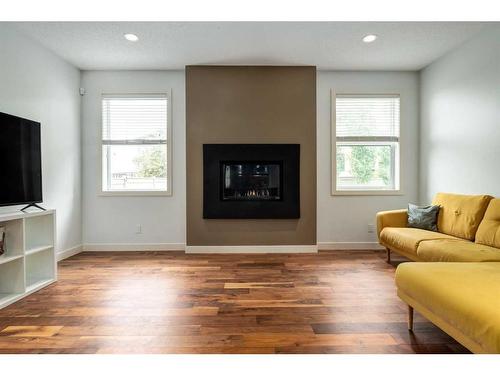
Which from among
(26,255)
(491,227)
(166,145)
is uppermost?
(166,145)

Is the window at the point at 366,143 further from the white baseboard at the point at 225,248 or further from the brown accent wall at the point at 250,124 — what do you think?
the white baseboard at the point at 225,248

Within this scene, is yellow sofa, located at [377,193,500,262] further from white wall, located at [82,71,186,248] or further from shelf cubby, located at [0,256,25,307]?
shelf cubby, located at [0,256,25,307]

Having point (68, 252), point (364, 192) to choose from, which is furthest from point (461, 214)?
point (68, 252)

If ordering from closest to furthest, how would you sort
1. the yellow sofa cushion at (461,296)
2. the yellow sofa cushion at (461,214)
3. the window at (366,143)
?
the yellow sofa cushion at (461,296) → the yellow sofa cushion at (461,214) → the window at (366,143)

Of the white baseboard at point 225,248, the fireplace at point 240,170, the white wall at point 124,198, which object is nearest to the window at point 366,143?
the fireplace at point 240,170

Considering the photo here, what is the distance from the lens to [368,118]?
441 cm

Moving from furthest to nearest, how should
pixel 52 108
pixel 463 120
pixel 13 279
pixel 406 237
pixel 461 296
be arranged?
pixel 52 108 → pixel 463 120 → pixel 406 237 → pixel 13 279 → pixel 461 296

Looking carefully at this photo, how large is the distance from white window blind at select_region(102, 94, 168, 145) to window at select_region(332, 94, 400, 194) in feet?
8.38

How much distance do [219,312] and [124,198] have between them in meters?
2.75

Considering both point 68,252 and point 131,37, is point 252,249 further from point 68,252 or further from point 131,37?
point 131,37

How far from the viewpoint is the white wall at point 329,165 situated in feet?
14.3

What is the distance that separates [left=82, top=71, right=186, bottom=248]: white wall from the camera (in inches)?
169

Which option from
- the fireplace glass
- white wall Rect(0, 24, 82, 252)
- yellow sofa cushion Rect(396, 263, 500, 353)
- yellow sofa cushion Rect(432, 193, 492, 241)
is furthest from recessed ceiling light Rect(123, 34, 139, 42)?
yellow sofa cushion Rect(432, 193, 492, 241)

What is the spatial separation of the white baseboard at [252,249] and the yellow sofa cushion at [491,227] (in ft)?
6.31
